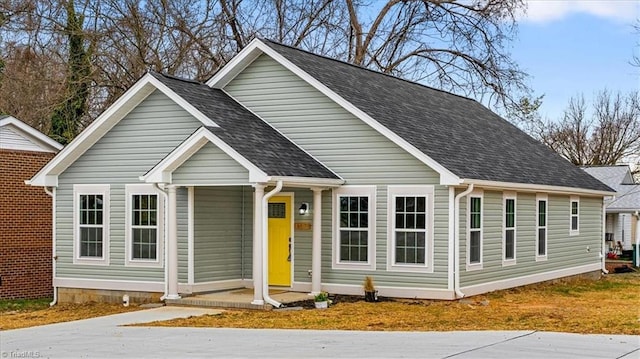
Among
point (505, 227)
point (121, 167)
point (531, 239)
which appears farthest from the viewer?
point (531, 239)

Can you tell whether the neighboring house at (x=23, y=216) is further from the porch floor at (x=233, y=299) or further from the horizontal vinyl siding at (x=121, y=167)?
the porch floor at (x=233, y=299)

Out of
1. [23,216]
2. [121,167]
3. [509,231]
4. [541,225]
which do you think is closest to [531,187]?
[509,231]

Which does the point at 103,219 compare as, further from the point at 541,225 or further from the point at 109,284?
the point at 541,225

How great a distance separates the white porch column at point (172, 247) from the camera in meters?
17.3

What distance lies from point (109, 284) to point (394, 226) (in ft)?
21.6

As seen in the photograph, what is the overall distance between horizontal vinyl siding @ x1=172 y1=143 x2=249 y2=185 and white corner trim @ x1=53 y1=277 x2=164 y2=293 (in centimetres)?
293

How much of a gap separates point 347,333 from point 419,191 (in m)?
5.10

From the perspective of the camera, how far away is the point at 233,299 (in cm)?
1739

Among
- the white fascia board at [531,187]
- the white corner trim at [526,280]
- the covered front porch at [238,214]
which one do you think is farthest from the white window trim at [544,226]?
the covered front porch at [238,214]

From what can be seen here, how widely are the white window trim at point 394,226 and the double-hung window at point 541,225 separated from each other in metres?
5.43

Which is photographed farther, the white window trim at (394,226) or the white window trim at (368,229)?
the white window trim at (368,229)

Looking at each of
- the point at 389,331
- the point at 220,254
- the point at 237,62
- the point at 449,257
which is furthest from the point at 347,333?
the point at 237,62

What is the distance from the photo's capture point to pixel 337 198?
18391 millimetres

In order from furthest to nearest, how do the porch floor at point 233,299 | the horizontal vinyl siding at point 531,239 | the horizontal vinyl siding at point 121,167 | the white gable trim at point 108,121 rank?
the horizontal vinyl siding at point 531,239 < the horizontal vinyl siding at point 121,167 < the white gable trim at point 108,121 < the porch floor at point 233,299
